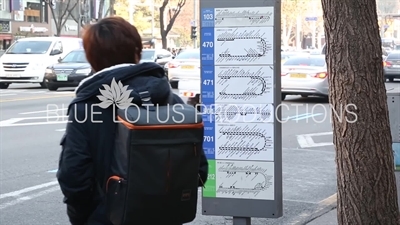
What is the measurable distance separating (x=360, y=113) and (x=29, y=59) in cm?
2195


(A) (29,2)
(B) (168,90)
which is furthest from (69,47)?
(A) (29,2)

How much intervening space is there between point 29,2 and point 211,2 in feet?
192

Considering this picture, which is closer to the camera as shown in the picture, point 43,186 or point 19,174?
point 43,186

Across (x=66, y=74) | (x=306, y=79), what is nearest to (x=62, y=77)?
(x=66, y=74)

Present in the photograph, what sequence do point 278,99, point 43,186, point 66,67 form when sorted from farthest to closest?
point 66,67
point 43,186
point 278,99

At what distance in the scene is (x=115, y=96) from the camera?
297cm

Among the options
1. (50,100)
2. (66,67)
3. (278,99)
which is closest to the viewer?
(278,99)

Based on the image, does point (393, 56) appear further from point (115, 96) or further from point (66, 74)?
point (115, 96)

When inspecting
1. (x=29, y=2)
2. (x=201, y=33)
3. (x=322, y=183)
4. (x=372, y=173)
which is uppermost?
(x=29, y=2)

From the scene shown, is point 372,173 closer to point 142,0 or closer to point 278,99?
point 278,99

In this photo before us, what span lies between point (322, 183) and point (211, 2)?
13.6 feet

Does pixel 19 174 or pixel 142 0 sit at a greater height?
pixel 142 0

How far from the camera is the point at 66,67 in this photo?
23.9 meters

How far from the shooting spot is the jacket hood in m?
3.00
